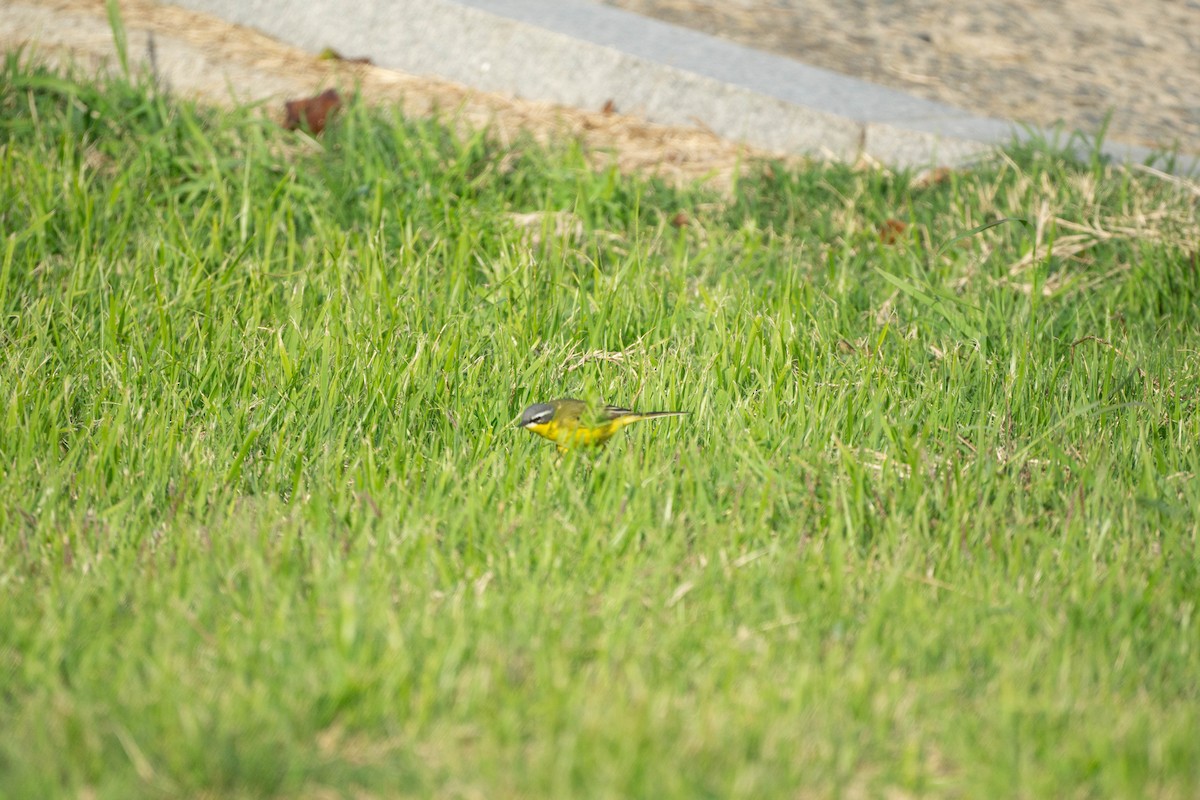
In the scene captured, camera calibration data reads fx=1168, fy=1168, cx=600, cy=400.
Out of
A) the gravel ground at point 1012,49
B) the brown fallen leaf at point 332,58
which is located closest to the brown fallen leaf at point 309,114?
the brown fallen leaf at point 332,58

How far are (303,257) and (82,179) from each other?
963mm

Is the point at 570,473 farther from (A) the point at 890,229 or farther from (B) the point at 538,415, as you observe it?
(A) the point at 890,229

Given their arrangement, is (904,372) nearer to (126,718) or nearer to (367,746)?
(367,746)

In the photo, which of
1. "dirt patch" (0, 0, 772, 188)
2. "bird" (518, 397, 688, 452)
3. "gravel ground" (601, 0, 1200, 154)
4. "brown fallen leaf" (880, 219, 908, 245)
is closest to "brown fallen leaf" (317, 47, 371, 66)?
"dirt patch" (0, 0, 772, 188)

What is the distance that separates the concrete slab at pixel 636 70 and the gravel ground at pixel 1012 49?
515mm

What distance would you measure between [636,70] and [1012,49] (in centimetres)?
249

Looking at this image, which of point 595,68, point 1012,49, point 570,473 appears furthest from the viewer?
point 1012,49

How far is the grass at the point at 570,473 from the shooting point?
6.73 ft

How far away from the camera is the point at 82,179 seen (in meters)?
4.57

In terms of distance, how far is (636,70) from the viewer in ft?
19.1

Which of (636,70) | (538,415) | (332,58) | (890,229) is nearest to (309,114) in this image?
(332,58)

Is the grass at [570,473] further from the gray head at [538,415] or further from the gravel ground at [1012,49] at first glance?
the gravel ground at [1012,49]

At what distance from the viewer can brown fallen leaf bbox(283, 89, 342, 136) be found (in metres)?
5.31

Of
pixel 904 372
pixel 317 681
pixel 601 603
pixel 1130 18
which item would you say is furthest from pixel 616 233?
pixel 1130 18
